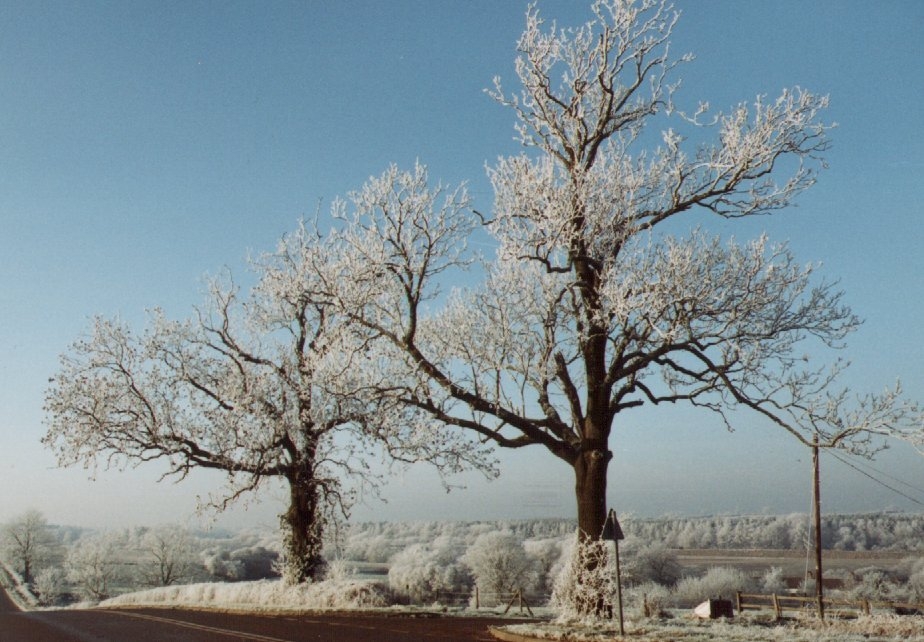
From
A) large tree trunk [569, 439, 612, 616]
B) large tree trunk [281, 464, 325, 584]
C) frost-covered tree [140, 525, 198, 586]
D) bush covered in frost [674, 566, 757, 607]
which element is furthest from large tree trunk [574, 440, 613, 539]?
frost-covered tree [140, 525, 198, 586]

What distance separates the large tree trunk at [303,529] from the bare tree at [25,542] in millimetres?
87442

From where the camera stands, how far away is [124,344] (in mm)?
29703

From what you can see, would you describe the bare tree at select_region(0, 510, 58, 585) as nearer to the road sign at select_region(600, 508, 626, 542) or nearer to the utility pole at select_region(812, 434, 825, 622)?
the utility pole at select_region(812, 434, 825, 622)

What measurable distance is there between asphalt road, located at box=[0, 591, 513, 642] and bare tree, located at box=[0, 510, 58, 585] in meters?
86.4

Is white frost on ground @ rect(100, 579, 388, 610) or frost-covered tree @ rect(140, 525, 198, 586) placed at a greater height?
white frost on ground @ rect(100, 579, 388, 610)

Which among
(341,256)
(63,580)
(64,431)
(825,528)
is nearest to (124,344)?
(64,431)

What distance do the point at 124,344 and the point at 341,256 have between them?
13.5 metres

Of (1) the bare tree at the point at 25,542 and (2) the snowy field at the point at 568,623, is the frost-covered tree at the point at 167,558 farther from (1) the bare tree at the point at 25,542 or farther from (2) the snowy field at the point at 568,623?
(2) the snowy field at the point at 568,623

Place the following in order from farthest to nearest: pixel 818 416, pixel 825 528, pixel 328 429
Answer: pixel 825 528 < pixel 328 429 < pixel 818 416

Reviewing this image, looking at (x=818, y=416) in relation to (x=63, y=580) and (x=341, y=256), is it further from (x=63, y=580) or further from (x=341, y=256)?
(x=63, y=580)

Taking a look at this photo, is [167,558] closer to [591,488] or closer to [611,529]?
[591,488]

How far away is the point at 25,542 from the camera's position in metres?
101

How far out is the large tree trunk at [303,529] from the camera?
29.1 meters

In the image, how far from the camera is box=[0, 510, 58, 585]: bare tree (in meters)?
100
